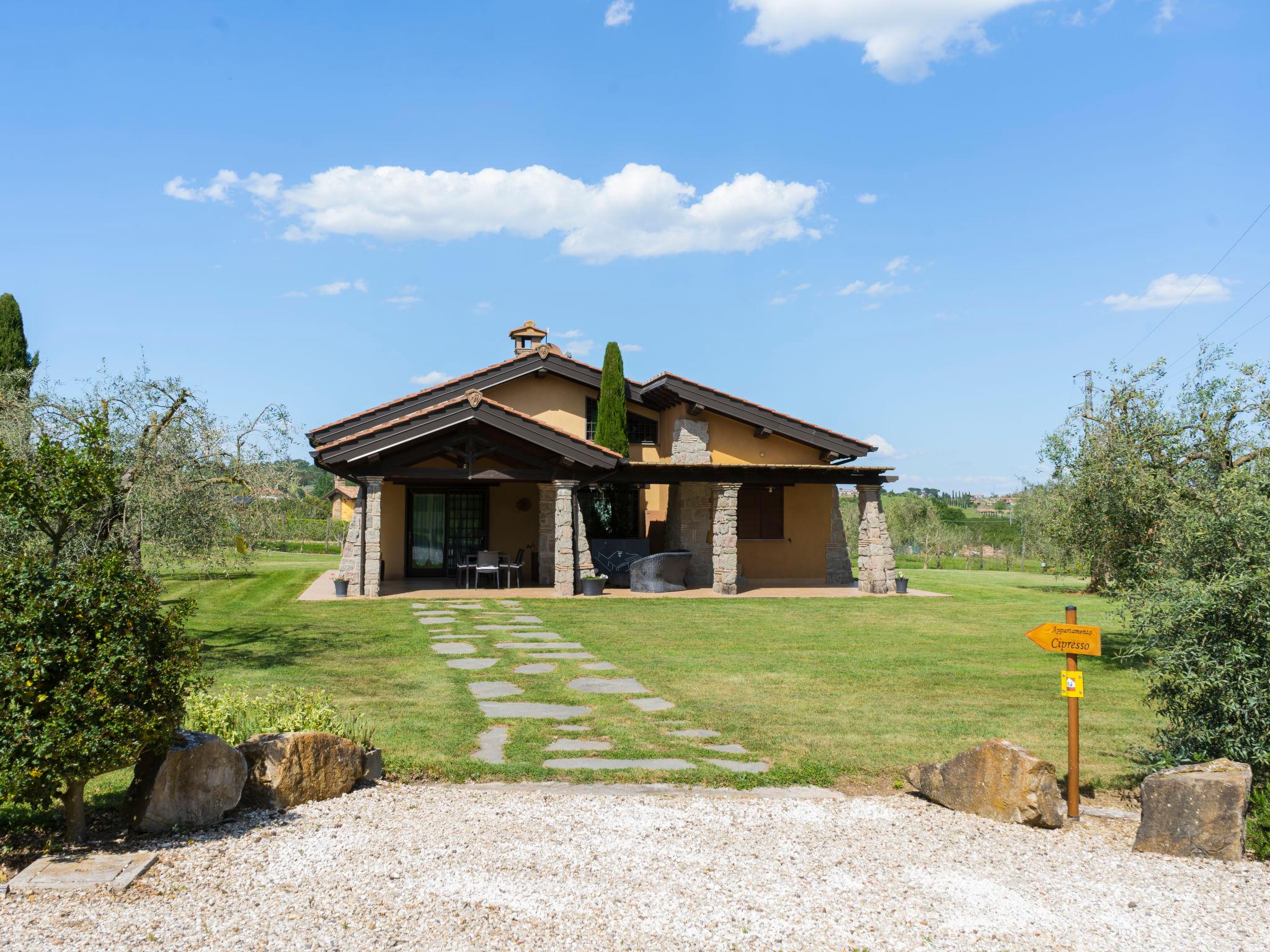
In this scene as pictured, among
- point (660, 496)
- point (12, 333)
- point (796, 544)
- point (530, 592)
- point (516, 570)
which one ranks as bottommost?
point (530, 592)

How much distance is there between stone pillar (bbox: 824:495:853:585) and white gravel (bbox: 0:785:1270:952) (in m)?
16.4

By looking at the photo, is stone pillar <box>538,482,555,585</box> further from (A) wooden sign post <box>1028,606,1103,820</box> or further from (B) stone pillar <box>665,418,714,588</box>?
(A) wooden sign post <box>1028,606,1103,820</box>

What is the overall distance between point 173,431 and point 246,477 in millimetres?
1078

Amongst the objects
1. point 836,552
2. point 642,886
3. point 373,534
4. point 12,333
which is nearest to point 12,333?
point 12,333

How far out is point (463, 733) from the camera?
689 centimetres

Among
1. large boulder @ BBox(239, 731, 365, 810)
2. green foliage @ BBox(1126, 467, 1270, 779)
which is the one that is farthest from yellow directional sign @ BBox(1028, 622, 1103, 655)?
large boulder @ BBox(239, 731, 365, 810)

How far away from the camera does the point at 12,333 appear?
25141mm

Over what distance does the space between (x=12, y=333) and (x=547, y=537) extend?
1767 centimetres

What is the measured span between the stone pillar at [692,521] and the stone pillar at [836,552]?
10.9 ft

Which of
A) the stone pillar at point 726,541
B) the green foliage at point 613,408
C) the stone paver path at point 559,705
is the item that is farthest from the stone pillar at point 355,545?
the stone pillar at point 726,541

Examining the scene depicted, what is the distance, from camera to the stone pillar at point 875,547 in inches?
764

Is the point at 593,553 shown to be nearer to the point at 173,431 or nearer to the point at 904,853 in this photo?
the point at 173,431

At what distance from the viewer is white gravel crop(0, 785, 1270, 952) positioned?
143 inches

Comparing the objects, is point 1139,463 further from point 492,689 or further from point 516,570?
point 516,570
